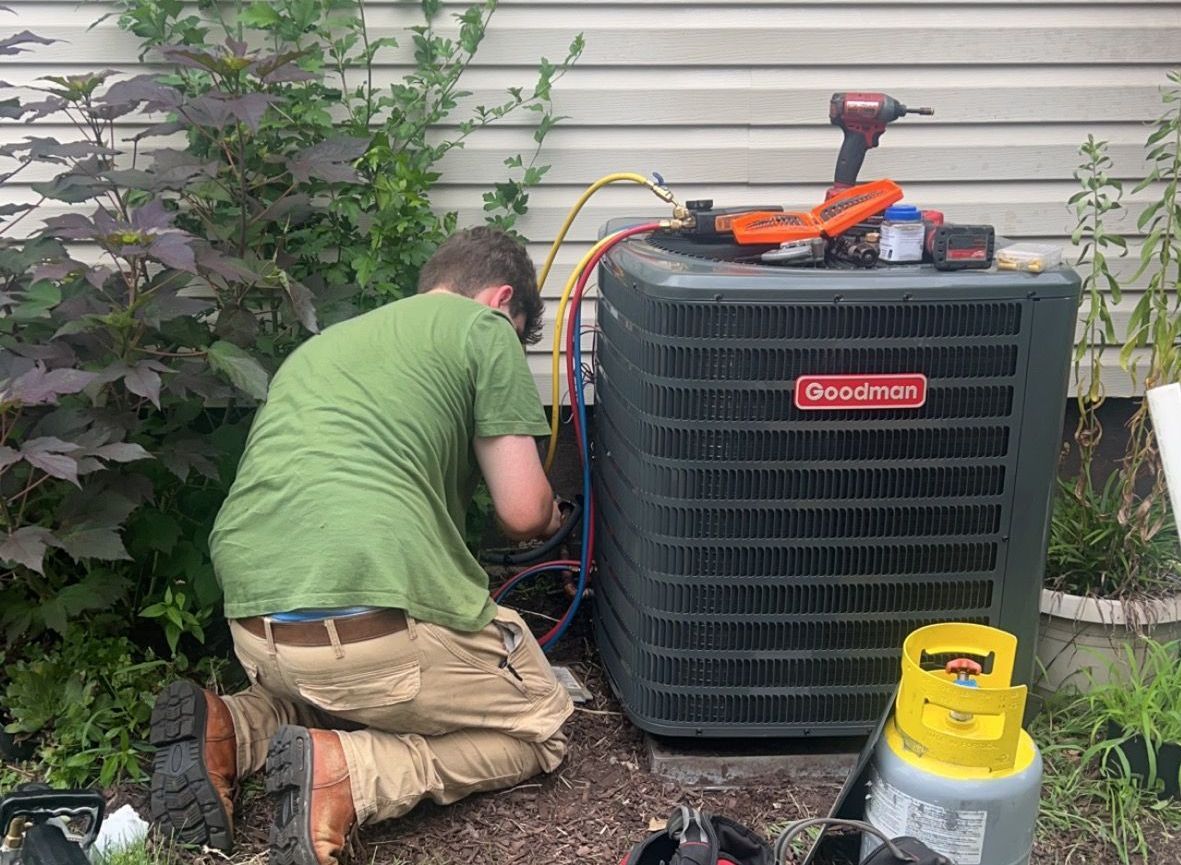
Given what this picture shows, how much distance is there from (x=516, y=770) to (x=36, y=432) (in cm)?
133

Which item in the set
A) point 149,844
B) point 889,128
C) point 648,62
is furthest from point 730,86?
point 149,844

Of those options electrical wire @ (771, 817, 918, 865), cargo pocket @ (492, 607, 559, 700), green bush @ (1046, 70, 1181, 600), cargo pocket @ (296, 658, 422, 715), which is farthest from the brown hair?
green bush @ (1046, 70, 1181, 600)

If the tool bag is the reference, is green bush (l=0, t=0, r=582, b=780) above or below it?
above

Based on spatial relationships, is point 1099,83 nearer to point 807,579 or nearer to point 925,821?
point 807,579

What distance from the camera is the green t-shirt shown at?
224 centimetres

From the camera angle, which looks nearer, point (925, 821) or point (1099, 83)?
point (925, 821)

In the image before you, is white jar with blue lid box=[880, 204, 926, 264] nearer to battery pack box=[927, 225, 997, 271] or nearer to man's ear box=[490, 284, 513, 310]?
battery pack box=[927, 225, 997, 271]

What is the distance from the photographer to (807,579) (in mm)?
2381

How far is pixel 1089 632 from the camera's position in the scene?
9.05 feet

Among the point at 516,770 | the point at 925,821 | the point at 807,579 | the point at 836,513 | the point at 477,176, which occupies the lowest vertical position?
the point at 516,770

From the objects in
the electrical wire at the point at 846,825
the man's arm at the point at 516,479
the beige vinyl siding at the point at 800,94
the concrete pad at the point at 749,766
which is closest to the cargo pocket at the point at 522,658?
the man's arm at the point at 516,479

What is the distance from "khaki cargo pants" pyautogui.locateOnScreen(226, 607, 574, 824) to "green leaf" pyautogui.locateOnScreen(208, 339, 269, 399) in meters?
0.54

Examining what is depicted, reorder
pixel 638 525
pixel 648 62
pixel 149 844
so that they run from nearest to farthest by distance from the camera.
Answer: pixel 149 844 → pixel 638 525 → pixel 648 62

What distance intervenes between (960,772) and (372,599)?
3.82 ft
